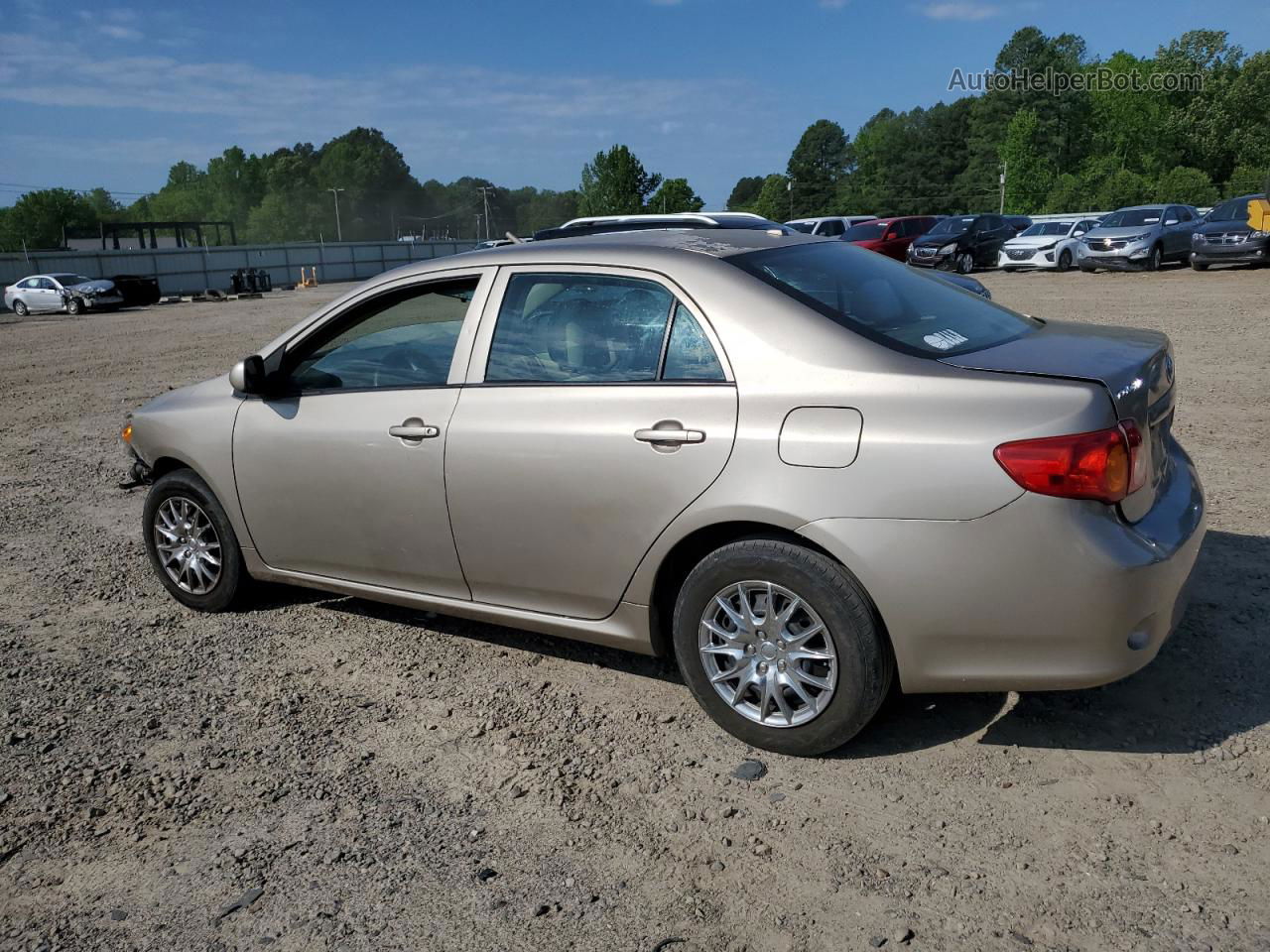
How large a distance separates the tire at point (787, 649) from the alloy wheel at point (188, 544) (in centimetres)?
262

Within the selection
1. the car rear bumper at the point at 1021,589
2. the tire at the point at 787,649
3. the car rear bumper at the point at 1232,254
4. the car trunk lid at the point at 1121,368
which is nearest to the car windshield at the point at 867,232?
the car rear bumper at the point at 1232,254

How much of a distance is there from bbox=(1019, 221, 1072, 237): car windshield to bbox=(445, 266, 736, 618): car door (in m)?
28.3

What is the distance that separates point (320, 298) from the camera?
38.1 meters

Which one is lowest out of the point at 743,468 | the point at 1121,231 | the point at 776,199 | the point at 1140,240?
the point at 743,468

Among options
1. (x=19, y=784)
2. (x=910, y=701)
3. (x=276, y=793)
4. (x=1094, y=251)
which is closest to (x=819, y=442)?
(x=910, y=701)

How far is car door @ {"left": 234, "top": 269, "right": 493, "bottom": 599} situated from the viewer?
4.17 metres

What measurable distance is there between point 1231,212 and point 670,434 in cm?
2553

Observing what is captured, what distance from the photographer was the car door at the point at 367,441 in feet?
13.7

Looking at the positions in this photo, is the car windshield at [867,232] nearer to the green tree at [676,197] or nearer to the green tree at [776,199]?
the green tree at [676,197]

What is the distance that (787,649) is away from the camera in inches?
135

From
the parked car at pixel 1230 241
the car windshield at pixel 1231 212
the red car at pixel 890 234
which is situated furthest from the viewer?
the red car at pixel 890 234

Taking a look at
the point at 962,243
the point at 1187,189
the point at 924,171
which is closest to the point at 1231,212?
the point at 962,243

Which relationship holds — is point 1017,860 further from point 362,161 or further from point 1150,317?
point 362,161

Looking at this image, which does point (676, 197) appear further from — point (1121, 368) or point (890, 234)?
point (1121, 368)
